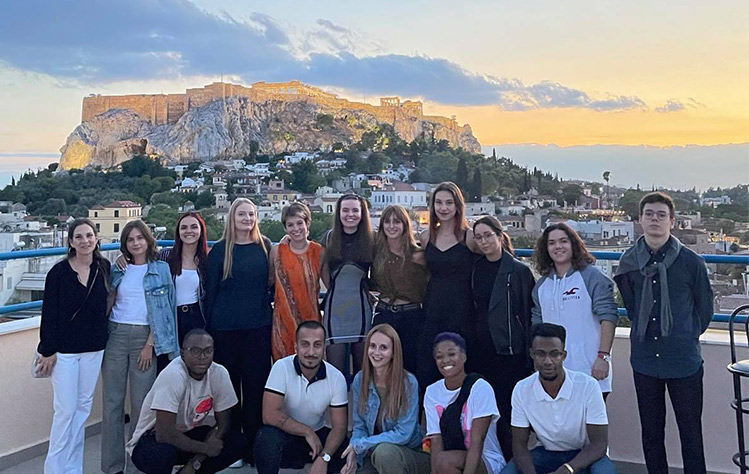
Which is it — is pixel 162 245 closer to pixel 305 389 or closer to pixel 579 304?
pixel 305 389

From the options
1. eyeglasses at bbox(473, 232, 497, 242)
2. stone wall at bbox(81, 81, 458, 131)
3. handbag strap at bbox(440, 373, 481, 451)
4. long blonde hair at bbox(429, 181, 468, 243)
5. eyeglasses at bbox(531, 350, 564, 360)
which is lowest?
handbag strap at bbox(440, 373, 481, 451)

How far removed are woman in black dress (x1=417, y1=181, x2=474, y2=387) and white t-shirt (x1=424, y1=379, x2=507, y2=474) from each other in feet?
0.92

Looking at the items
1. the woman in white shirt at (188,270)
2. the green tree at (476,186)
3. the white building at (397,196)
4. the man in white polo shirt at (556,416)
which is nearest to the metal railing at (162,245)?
the woman in white shirt at (188,270)

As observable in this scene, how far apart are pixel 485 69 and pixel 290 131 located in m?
45.5

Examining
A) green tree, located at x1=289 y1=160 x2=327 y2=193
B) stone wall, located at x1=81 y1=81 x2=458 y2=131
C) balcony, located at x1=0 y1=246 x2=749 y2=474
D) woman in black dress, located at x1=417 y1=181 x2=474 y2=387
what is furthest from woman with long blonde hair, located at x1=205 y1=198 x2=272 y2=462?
stone wall, located at x1=81 y1=81 x2=458 y2=131

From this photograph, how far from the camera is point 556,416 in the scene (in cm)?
263

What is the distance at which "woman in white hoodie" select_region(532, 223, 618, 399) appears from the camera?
2.83m

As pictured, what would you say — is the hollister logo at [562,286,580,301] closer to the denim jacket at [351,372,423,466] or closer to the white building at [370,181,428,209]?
the denim jacket at [351,372,423,466]

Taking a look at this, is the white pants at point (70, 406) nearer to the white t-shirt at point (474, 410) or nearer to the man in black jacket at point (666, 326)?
the white t-shirt at point (474, 410)

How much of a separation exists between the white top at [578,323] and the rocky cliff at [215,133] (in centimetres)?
10015

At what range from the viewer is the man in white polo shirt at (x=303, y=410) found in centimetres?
295

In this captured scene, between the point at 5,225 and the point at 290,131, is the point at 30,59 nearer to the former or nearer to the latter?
the point at 290,131

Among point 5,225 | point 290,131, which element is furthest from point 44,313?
point 290,131

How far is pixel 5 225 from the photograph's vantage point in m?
35.8
